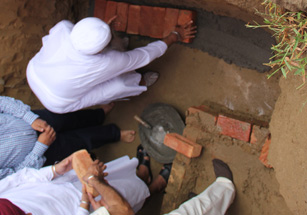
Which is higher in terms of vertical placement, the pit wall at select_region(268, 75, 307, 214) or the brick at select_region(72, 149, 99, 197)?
the pit wall at select_region(268, 75, 307, 214)

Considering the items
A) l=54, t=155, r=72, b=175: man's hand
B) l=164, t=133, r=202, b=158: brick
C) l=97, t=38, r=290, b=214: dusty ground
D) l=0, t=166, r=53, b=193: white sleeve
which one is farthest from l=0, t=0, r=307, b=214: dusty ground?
l=0, t=166, r=53, b=193: white sleeve

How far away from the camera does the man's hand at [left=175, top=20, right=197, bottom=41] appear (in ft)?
8.77

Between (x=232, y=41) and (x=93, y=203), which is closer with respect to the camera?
(x=93, y=203)

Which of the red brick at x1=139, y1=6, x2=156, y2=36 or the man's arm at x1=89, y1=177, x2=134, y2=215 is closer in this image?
the man's arm at x1=89, y1=177, x2=134, y2=215

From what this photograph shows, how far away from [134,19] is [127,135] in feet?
4.18

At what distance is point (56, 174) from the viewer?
2268mm

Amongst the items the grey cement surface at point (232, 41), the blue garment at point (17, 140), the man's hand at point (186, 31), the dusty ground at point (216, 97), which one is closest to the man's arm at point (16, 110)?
the blue garment at point (17, 140)

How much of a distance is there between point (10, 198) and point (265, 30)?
221 centimetres

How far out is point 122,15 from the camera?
3061mm

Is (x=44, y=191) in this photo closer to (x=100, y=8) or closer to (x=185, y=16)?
(x=185, y=16)

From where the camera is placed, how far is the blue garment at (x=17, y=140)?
2215 mm

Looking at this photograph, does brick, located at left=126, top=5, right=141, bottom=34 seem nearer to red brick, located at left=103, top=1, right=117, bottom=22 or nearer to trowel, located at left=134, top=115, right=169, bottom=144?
red brick, located at left=103, top=1, right=117, bottom=22

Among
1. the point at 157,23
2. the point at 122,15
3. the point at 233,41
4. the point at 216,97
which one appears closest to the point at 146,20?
the point at 157,23

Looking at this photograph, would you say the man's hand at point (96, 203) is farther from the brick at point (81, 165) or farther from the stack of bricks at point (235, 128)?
the stack of bricks at point (235, 128)
